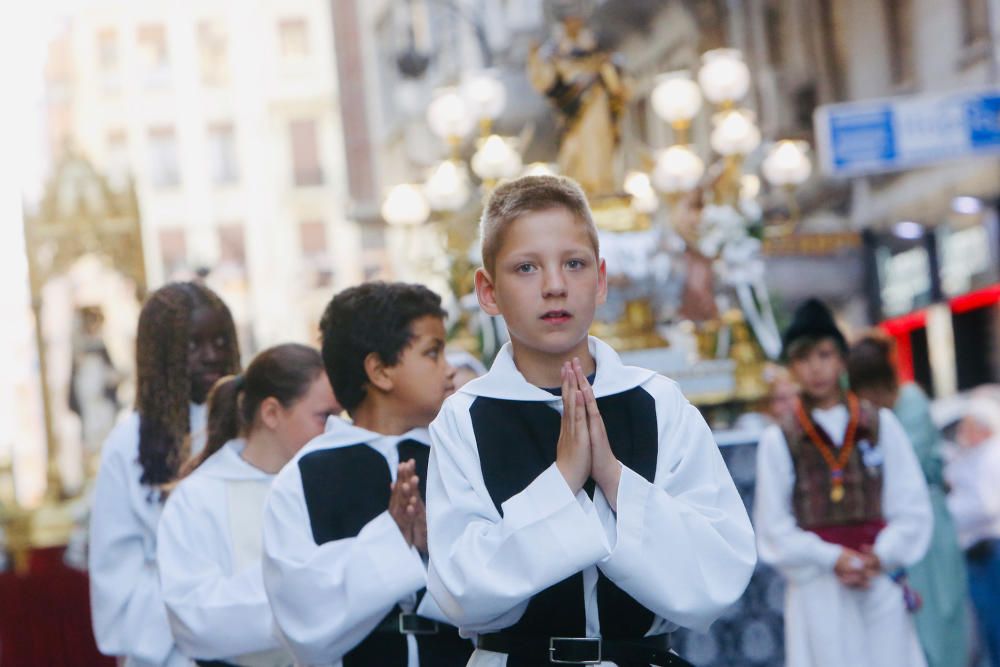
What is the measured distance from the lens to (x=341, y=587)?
4125mm

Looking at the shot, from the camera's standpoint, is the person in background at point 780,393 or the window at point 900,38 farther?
the window at point 900,38

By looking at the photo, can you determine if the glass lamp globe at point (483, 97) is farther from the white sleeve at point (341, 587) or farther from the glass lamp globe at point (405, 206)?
the white sleeve at point (341, 587)

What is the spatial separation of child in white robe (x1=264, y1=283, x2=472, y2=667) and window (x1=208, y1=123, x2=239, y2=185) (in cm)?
6076

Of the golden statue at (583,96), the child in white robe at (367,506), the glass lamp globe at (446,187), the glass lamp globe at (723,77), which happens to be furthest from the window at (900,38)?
the child in white robe at (367,506)

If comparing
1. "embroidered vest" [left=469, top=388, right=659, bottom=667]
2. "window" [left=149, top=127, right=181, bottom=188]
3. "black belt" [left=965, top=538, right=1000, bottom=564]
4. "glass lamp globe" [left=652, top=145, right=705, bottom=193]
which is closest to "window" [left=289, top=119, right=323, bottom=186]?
"window" [left=149, top=127, right=181, bottom=188]

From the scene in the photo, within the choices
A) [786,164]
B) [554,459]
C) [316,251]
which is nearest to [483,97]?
[786,164]

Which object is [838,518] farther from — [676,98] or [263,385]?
[676,98]

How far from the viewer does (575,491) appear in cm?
331

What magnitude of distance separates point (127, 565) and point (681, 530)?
268 centimetres

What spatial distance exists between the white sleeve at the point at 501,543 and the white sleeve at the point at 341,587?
68 centimetres

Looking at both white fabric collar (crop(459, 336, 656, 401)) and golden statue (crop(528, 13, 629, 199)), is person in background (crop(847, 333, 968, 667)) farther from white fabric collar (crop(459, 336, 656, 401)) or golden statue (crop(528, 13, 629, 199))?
white fabric collar (crop(459, 336, 656, 401))

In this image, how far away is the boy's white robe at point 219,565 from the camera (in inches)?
185

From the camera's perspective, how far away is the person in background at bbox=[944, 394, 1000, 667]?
9570mm

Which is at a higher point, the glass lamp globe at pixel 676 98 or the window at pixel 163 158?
the window at pixel 163 158
